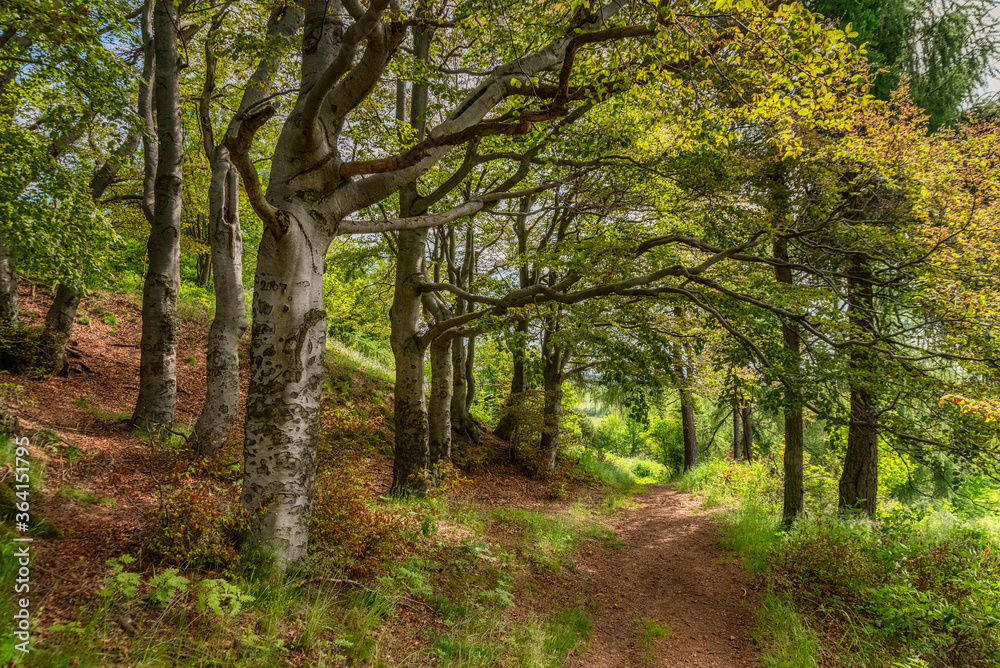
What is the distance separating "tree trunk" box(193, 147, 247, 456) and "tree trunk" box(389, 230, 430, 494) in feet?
7.61

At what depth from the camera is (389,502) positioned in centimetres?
648

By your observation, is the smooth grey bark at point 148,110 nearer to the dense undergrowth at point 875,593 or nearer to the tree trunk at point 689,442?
the dense undergrowth at point 875,593

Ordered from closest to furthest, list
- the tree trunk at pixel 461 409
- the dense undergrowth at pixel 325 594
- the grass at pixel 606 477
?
the dense undergrowth at pixel 325 594, the grass at pixel 606 477, the tree trunk at pixel 461 409

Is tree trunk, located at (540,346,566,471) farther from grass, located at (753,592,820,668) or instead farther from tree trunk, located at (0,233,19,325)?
tree trunk, located at (0,233,19,325)

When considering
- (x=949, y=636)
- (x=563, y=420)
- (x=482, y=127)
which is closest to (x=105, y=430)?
(x=482, y=127)

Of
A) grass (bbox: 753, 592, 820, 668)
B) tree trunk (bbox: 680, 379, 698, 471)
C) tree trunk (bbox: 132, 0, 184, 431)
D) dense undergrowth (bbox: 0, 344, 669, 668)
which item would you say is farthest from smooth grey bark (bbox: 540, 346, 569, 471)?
tree trunk (bbox: 132, 0, 184, 431)

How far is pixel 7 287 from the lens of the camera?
27.2ft

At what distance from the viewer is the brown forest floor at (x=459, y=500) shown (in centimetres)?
336

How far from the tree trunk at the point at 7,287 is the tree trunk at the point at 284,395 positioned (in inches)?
314

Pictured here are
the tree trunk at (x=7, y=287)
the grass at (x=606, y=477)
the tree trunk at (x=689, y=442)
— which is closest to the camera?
the tree trunk at (x=7, y=287)

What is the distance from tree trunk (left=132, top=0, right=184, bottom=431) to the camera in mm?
6562

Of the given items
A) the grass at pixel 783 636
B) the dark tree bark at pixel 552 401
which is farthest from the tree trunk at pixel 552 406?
the grass at pixel 783 636

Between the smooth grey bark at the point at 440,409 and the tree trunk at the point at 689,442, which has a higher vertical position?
the smooth grey bark at the point at 440,409

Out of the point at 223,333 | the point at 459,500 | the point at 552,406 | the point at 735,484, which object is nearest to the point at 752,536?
the point at 735,484
